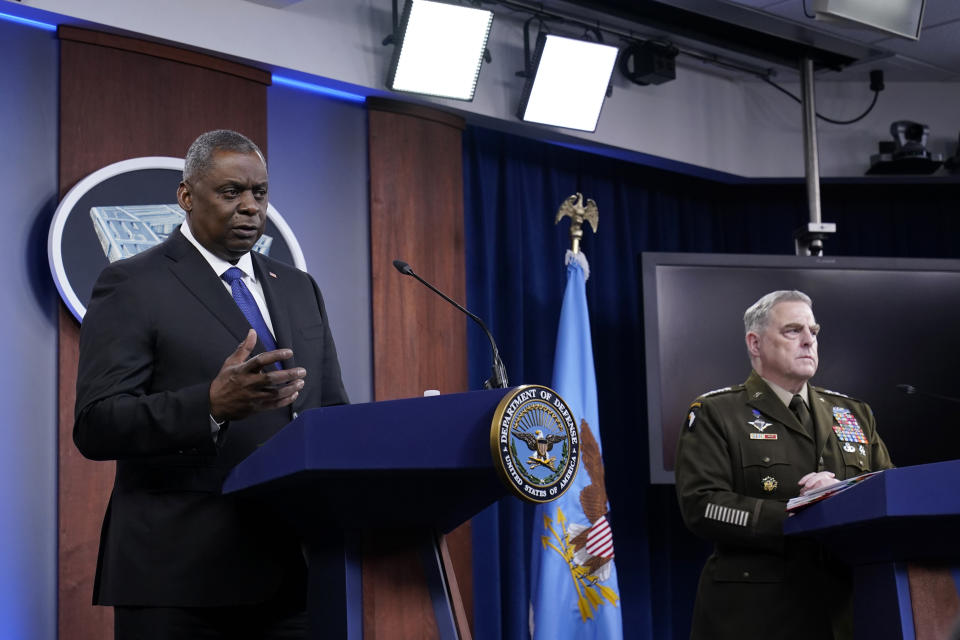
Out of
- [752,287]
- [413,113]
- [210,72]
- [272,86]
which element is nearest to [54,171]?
[210,72]

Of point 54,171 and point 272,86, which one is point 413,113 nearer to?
point 272,86

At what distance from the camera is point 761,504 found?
272 centimetres

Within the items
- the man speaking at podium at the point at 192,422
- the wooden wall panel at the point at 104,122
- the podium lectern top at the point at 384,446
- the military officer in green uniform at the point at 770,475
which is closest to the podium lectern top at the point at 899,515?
the military officer in green uniform at the point at 770,475

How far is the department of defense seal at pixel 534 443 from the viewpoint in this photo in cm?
137

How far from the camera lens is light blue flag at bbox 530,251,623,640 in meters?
4.63

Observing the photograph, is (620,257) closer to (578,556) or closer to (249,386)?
(578,556)

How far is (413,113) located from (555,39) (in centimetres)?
69

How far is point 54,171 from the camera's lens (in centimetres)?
374

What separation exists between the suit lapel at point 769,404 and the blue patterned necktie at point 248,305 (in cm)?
161

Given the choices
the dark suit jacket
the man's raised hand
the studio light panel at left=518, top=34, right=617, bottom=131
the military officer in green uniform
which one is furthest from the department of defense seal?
the studio light panel at left=518, top=34, right=617, bottom=131

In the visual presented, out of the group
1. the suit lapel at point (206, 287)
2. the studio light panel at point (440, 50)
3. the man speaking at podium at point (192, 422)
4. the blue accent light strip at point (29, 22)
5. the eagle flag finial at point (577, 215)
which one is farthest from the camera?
the eagle flag finial at point (577, 215)

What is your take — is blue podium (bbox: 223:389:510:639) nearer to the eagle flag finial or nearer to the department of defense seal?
the department of defense seal

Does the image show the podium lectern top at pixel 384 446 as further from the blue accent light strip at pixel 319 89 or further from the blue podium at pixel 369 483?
the blue accent light strip at pixel 319 89

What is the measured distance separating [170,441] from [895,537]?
4.22 ft
